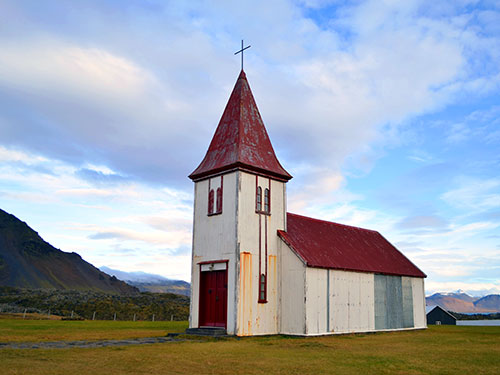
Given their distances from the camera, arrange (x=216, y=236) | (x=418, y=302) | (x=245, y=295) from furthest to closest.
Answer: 1. (x=418, y=302)
2. (x=216, y=236)
3. (x=245, y=295)

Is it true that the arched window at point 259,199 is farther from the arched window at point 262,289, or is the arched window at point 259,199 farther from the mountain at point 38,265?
the mountain at point 38,265

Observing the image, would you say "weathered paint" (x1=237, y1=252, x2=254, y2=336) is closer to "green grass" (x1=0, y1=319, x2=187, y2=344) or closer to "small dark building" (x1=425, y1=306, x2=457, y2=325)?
"green grass" (x1=0, y1=319, x2=187, y2=344)

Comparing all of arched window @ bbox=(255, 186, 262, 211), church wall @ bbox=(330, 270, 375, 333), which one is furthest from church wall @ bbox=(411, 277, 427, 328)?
arched window @ bbox=(255, 186, 262, 211)

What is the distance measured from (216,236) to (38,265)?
415 ft

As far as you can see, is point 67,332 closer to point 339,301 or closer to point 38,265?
point 339,301

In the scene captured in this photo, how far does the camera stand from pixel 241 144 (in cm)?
2711

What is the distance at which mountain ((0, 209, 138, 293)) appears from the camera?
127 m

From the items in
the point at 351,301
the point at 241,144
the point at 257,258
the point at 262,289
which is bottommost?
the point at 351,301

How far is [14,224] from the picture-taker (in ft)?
479

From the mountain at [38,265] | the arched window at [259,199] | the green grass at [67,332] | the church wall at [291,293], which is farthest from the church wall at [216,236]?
the mountain at [38,265]

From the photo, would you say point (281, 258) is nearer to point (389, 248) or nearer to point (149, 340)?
point (149, 340)

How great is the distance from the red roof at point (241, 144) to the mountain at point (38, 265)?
11132cm

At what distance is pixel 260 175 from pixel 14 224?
458ft

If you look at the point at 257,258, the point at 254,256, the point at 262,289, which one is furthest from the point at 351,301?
the point at 254,256
